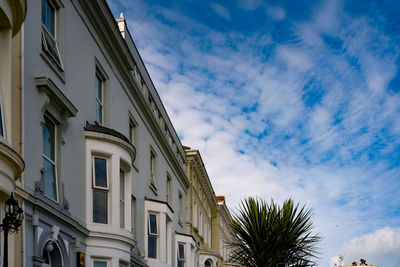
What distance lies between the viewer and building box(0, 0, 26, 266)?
9.21m

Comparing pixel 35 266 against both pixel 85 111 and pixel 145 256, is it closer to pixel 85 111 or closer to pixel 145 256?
pixel 85 111

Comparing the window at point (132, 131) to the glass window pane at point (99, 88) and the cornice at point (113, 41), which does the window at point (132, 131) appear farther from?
the glass window pane at point (99, 88)

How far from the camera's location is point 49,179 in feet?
42.0

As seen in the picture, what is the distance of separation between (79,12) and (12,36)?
5.31 meters

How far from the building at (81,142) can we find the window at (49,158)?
0.02 metres

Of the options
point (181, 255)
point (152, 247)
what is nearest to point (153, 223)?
point (152, 247)

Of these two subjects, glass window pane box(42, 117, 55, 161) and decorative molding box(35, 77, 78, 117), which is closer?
decorative molding box(35, 77, 78, 117)

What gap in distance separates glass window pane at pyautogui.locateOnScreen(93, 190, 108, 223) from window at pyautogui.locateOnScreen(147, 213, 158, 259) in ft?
22.0

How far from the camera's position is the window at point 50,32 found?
43.3ft

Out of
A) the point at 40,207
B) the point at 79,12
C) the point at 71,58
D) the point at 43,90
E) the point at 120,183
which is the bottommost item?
the point at 40,207

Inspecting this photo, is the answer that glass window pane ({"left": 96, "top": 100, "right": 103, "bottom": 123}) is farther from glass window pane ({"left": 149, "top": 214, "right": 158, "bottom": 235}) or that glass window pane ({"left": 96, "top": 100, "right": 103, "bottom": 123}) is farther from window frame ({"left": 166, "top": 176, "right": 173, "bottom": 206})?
window frame ({"left": 166, "top": 176, "right": 173, "bottom": 206})

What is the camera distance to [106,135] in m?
15.6

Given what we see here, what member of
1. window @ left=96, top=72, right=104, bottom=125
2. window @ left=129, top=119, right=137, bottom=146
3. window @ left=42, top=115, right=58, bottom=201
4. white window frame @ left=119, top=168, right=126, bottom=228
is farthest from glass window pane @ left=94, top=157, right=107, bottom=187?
window @ left=129, top=119, right=137, bottom=146

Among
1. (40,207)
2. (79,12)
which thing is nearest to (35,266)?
(40,207)
